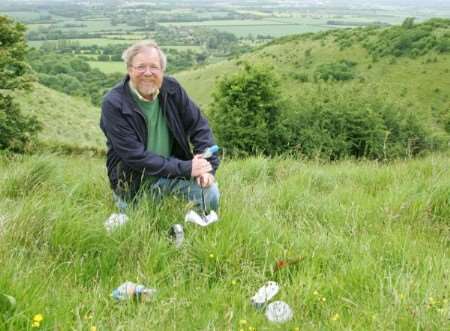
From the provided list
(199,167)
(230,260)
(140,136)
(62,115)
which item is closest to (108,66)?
(62,115)

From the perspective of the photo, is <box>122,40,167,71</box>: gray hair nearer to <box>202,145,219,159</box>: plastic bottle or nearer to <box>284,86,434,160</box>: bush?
<box>202,145,219,159</box>: plastic bottle

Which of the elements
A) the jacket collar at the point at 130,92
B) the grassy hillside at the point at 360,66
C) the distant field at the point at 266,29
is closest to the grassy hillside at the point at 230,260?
the jacket collar at the point at 130,92

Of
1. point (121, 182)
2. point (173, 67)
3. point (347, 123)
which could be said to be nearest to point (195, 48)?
point (173, 67)

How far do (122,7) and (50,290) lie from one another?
169m

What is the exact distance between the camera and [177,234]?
307 cm

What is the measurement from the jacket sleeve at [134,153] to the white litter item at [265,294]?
1406 millimetres

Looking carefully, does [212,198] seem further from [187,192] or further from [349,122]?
[349,122]

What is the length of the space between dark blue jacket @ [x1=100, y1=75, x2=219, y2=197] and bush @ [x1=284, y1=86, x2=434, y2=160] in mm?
18356

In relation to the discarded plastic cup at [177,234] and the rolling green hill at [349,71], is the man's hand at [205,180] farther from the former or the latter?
the rolling green hill at [349,71]

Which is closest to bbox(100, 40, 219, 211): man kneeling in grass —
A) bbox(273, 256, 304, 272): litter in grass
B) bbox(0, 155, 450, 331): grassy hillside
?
bbox(0, 155, 450, 331): grassy hillside

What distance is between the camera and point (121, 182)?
3.90 m

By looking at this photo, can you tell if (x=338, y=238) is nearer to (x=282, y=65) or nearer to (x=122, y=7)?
(x=282, y=65)

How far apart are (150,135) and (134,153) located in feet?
0.93

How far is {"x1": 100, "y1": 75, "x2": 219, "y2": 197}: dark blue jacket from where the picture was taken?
12.4 ft
